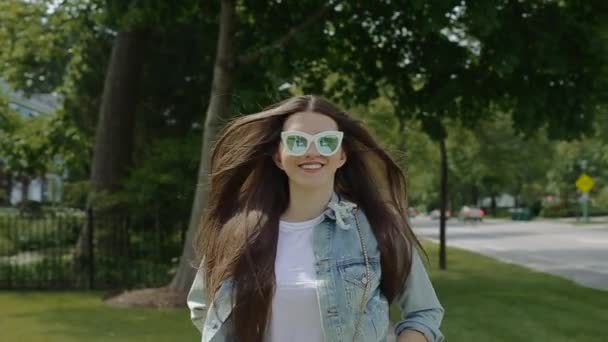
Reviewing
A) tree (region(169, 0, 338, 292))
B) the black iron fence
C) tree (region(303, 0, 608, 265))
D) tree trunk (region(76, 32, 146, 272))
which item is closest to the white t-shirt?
tree (region(303, 0, 608, 265))

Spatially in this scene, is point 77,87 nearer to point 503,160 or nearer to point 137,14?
point 137,14

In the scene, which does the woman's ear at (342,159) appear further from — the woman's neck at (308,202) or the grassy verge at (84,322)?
the grassy verge at (84,322)

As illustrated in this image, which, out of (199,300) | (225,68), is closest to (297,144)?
(199,300)

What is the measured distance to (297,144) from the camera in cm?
259

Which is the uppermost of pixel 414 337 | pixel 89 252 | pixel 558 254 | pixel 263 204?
pixel 263 204

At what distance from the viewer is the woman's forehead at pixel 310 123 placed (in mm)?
2619

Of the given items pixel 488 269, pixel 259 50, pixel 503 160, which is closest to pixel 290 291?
pixel 259 50

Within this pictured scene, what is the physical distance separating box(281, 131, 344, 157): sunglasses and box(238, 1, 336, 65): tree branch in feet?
32.6

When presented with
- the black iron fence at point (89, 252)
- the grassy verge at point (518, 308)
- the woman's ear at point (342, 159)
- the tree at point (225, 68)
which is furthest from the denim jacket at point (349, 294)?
the black iron fence at point (89, 252)

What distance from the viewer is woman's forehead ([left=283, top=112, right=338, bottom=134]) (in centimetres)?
262

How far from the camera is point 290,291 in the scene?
2.48 meters

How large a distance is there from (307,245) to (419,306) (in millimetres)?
375

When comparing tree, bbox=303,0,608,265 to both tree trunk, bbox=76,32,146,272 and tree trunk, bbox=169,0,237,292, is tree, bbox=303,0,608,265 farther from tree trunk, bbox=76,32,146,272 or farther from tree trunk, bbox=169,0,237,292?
tree trunk, bbox=76,32,146,272

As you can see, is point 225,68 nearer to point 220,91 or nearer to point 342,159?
point 220,91
